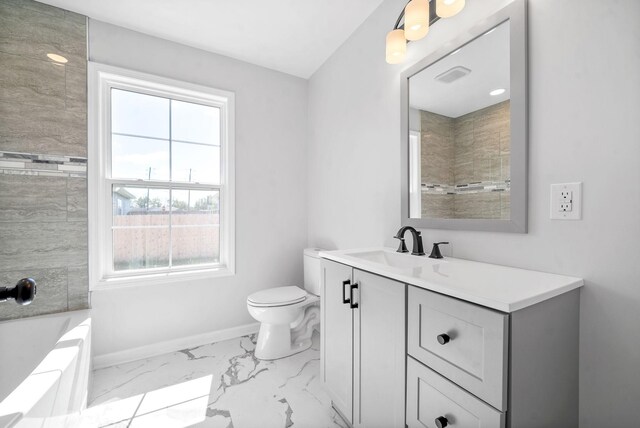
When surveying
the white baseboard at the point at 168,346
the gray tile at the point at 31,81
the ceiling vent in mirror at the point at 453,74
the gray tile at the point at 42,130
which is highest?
the gray tile at the point at 31,81

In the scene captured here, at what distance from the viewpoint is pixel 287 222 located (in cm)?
272

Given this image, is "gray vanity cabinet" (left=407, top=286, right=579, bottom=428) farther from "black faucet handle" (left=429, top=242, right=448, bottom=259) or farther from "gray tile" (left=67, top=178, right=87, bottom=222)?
"gray tile" (left=67, top=178, right=87, bottom=222)

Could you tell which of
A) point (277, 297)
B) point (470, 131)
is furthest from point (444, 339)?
point (277, 297)

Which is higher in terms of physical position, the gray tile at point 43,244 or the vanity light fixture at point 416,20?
the vanity light fixture at point 416,20

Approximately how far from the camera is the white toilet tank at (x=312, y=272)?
91.3 inches

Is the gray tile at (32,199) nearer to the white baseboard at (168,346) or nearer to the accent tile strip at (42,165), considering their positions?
the accent tile strip at (42,165)

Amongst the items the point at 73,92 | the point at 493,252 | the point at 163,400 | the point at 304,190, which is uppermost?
the point at 73,92

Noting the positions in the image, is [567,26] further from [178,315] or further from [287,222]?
[178,315]

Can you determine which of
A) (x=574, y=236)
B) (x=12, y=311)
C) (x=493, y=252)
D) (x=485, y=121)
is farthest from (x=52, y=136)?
(x=574, y=236)

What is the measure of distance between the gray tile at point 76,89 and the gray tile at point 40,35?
0.05m

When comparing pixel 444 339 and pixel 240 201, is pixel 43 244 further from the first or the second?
pixel 444 339

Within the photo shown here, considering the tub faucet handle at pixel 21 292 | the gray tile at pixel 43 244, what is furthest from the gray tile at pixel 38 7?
the tub faucet handle at pixel 21 292

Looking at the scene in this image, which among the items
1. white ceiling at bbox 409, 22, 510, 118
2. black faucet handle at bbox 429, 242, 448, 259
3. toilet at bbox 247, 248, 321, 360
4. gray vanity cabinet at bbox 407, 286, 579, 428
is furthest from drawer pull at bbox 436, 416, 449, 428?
toilet at bbox 247, 248, 321, 360

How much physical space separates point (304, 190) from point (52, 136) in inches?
76.2
